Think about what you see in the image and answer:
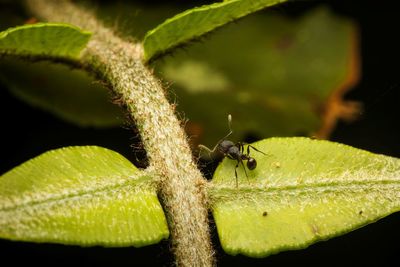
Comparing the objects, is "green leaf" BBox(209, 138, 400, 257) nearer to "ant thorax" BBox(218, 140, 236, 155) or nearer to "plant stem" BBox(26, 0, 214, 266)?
"plant stem" BBox(26, 0, 214, 266)

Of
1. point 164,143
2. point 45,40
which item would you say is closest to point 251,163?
point 164,143

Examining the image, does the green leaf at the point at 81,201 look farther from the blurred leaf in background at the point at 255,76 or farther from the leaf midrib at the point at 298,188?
the blurred leaf in background at the point at 255,76

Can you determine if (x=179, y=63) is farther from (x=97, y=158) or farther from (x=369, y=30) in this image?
(x=97, y=158)

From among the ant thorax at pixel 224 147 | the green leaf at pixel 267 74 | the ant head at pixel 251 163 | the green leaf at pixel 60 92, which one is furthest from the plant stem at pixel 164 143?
the green leaf at pixel 267 74

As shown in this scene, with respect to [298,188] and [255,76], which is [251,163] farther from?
[255,76]

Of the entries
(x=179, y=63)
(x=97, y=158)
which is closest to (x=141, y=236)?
(x=97, y=158)

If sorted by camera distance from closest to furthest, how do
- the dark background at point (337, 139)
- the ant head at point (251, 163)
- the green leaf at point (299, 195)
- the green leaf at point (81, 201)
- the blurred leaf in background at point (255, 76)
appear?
1. the green leaf at point (81, 201)
2. the green leaf at point (299, 195)
3. the ant head at point (251, 163)
4. the dark background at point (337, 139)
5. the blurred leaf in background at point (255, 76)
